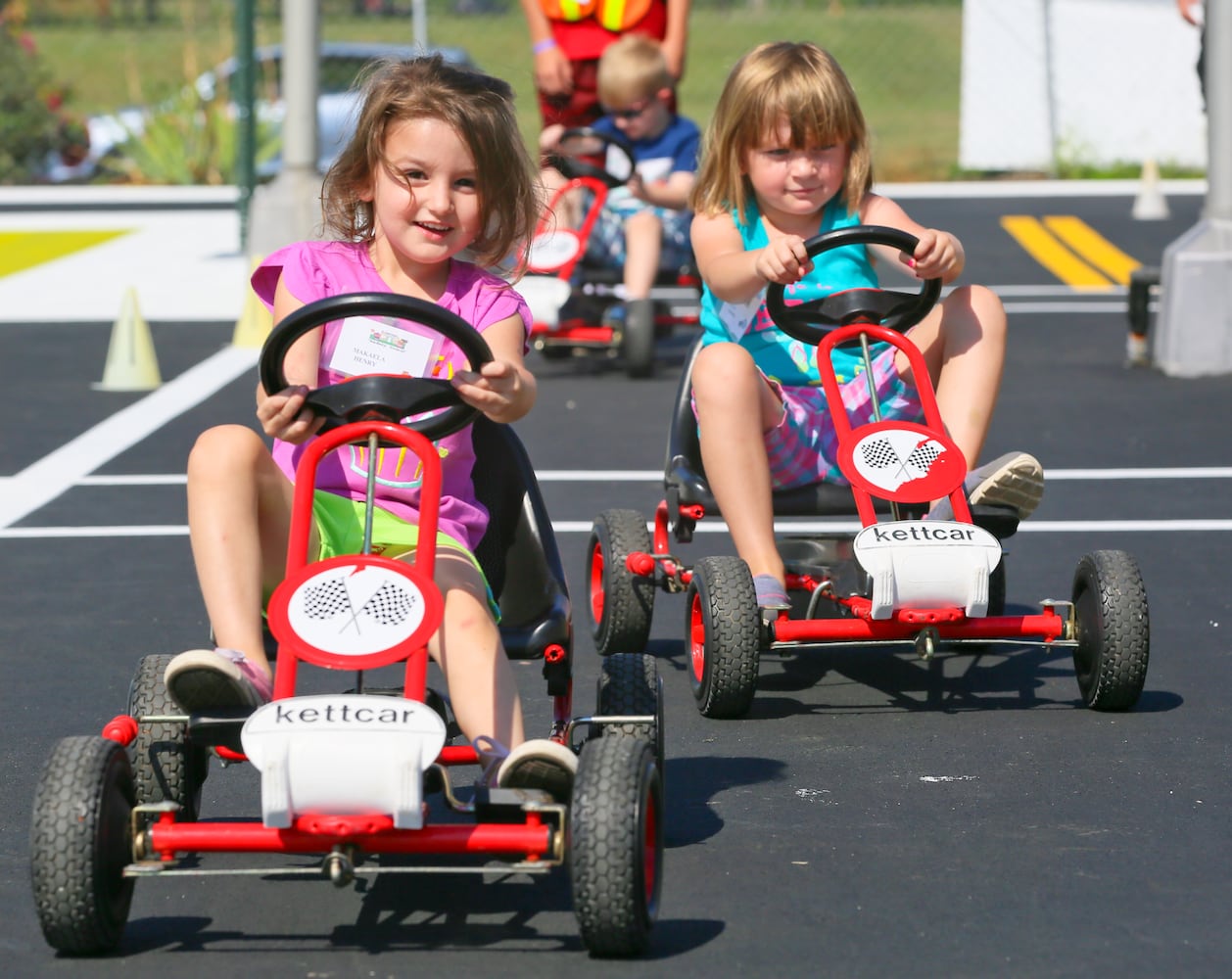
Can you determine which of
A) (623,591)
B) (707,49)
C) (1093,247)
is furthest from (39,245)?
(707,49)

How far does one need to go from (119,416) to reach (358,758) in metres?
5.51

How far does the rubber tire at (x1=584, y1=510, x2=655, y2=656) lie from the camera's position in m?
4.86

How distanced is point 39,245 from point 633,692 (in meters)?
11.5

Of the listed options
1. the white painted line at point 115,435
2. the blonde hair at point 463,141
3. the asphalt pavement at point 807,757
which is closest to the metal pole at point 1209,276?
the asphalt pavement at point 807,757

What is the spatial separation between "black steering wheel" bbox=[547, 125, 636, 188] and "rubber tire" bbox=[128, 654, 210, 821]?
5.62m

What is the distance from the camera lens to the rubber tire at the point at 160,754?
331cm

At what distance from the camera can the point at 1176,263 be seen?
348 inches

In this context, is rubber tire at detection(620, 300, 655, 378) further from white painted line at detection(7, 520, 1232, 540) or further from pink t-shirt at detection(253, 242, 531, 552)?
pink t-shirt at detection(253, 242, 531, 552)

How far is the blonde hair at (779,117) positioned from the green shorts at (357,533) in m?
1.65

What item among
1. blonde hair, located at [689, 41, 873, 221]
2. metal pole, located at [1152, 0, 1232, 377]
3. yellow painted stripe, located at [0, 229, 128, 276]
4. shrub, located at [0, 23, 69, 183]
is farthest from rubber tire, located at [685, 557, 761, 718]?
shrub, located at [0, 23, 69, 183]

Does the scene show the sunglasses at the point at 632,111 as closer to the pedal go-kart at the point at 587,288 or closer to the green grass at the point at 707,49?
the pedal go-kart at the point at 587,288

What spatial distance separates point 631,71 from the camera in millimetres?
9070

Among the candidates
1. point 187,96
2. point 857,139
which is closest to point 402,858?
point 857,139

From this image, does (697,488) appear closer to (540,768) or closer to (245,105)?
(540,768)
